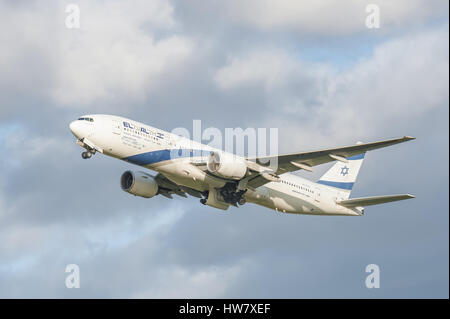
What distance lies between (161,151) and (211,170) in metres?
3.91

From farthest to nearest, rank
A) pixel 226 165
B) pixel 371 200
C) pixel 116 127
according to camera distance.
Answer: pixel 371 200 → pixel 226 165 → pixel 116 127

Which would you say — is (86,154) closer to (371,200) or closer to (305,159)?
(305,159)

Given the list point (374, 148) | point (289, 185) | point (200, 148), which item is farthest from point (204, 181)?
point (374, 148)

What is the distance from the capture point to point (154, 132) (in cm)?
5194

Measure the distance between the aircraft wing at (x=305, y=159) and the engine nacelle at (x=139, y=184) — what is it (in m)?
9.06

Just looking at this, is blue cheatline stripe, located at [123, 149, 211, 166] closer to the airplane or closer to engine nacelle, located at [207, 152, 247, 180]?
the airplane

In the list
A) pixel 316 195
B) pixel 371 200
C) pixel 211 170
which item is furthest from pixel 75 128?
pixel 371 200

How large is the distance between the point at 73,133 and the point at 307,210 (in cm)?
2071

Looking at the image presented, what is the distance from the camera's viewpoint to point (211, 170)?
5194cm

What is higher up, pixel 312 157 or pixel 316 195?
pixel 312 157

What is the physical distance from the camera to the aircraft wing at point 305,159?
47.9 metres

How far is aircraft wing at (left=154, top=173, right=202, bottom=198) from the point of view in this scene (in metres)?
58.4

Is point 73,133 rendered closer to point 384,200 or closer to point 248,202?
point 248,202
